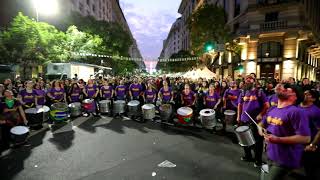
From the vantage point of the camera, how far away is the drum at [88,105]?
1178 cm

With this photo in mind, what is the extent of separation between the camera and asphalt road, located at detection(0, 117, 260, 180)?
211 inches

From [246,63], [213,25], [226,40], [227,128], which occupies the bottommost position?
[227,128]

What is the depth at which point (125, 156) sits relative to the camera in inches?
257

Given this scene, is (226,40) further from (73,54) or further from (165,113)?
(165,113)

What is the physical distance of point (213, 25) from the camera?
2859 centimetres

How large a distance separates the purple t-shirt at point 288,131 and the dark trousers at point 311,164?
2376 millimetres

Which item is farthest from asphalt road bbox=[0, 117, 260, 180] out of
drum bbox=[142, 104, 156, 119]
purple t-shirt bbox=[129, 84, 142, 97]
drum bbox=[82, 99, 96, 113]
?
purple t-shirt bbox=[129, 84, 142, 97]

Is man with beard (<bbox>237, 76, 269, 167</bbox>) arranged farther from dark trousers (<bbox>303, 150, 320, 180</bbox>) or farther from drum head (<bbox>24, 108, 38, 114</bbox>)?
drum head (<bbox>24, 108, 38, 114</bbox>)

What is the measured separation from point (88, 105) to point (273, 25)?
957 inches

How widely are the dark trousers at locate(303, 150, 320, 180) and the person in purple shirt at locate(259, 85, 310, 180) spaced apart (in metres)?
2.35

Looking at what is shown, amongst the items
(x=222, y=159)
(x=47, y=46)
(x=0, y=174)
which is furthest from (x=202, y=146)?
(x=47, y=46)

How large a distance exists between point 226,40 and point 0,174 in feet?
89.4

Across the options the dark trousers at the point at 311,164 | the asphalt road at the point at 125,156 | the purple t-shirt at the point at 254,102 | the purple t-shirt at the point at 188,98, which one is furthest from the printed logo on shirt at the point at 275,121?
the purple t-shirt at the point at 188,98

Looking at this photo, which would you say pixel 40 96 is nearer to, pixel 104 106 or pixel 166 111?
pixel 104 106
